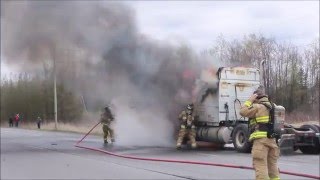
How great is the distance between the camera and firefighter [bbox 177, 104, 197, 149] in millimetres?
14633

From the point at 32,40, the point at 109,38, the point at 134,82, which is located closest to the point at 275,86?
the point at 32,40

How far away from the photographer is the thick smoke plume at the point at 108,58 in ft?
15.3

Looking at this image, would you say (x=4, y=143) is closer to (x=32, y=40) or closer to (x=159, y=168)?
(x=32, y=40)

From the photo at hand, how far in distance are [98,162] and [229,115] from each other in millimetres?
5002

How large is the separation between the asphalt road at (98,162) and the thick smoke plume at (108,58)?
30.5 inches

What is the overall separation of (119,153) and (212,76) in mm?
3570

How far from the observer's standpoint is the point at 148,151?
1416 centimetres

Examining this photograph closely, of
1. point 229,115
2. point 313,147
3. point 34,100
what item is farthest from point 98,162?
point 313,147

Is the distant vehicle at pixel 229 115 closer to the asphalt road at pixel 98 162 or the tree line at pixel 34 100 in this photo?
the asphalt road at pixel 98 162

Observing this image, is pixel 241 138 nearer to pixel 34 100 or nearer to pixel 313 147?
pixel 313 147

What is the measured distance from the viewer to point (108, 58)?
37.3ft

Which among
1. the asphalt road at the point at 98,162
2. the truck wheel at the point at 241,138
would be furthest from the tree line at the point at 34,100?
the truck wheel at the point at 241,138

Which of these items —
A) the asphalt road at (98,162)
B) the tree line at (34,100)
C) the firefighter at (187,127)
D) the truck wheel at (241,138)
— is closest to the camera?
the tree line at (34,100)

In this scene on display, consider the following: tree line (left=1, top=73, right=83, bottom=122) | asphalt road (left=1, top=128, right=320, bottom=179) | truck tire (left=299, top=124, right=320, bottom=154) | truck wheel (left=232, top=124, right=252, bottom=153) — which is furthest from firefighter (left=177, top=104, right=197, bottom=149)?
tree line (left=1, top=73, right=83, bottom=122)
